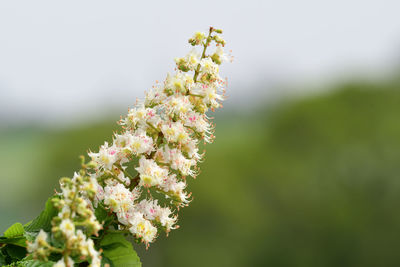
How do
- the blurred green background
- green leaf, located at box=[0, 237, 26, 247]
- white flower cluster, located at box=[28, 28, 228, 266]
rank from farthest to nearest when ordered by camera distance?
1. the blurred green background
2. green leaf, located at box=[0, 237, 26, 247]
3. white flower cluster, located at box=[28, 28, 228, 266]

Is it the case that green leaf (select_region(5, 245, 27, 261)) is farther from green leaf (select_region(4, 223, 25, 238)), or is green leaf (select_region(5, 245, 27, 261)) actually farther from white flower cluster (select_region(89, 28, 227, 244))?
white flower cluster (select_region(89, 28, 227, 244))

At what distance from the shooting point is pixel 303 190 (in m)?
48.5

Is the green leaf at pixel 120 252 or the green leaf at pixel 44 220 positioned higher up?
the green leaf at pixel 44 220

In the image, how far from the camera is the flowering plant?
3.09 meters

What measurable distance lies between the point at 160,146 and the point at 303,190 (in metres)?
46.2

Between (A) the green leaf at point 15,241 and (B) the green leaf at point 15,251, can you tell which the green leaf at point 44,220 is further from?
(B) the green leaf at point 15,251

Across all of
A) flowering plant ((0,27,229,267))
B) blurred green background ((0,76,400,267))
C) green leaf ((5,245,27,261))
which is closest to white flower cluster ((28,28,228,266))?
flowering plant ((0,27,229,267))

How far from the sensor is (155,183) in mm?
3049

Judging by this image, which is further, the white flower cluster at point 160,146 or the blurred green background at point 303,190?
the blurred green background at point 303,190

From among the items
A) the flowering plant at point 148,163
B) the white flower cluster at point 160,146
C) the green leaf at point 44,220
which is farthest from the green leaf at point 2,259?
the white flower cluster at point 160,146

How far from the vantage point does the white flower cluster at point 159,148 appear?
3.09 metres

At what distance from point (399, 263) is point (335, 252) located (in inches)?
216

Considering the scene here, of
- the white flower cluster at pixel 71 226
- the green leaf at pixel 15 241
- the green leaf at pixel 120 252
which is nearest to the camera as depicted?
the white flower cluster at pixel 71 226

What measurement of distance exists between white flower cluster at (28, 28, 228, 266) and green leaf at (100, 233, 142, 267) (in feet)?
0.26
